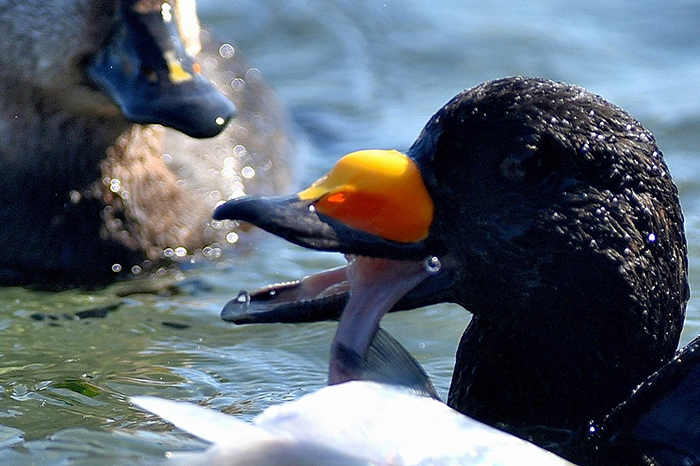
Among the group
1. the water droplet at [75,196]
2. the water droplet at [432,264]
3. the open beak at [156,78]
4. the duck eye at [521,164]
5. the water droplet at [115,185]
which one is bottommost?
the water droplet at [432,264]

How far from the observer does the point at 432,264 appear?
13.1ft

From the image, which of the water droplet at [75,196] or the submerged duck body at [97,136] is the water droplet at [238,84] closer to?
the submerged duck body at [97,136]

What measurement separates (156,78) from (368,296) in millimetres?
2352

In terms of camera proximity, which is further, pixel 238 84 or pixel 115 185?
pixel 238 84

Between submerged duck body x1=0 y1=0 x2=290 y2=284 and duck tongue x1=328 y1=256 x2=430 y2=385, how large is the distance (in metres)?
1.99

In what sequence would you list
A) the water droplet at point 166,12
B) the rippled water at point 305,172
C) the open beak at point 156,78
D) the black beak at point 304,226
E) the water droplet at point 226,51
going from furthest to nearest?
the water droplet at point 226,51, the water droplet at point 166,12, the open beak at point 156,78, the rippled water at point 305,172, the black beak at point 304,226

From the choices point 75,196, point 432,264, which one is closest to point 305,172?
point 75,196

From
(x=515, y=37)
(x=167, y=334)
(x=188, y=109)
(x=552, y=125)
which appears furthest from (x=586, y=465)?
(x=515, y=37)

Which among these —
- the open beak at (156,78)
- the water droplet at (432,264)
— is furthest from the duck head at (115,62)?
the water droplet at (432,264)

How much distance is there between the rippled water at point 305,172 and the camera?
480 centimetres

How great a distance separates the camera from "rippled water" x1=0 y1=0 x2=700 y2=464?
15.7ft

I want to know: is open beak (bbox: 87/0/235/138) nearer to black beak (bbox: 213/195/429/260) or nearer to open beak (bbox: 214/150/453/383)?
open beak (bbox: 214/150/453/383)

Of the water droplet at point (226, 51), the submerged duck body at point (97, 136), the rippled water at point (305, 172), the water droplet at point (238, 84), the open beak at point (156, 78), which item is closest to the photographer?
the rippled water at point (305, 172)

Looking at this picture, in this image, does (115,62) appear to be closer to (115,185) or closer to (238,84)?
(115,185)
